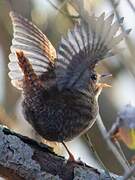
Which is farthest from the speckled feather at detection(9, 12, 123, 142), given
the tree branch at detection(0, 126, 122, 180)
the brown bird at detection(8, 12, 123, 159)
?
the tree branch at detection(0, 126, 122, 180)

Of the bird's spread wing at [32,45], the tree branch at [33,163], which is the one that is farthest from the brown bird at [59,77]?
the tree branch at [33,163]

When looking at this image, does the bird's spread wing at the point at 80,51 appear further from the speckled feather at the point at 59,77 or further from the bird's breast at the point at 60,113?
the bird's breast at the point at 60,113

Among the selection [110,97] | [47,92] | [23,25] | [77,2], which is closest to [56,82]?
[47,92]

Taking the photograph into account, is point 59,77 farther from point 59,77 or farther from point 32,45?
point 32,45

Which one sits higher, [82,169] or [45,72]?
[45,72]

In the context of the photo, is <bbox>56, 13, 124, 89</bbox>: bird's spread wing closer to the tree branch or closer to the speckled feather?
the speckled feather

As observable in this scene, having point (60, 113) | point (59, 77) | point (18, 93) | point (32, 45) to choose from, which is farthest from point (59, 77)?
point (18, 93)

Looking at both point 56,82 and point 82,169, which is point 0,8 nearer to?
point 56,82
